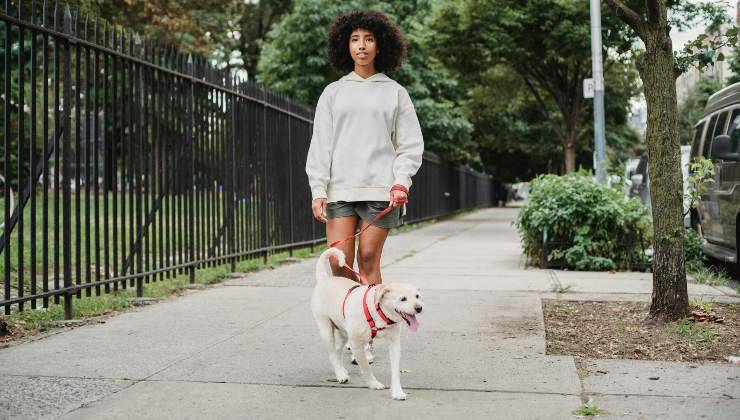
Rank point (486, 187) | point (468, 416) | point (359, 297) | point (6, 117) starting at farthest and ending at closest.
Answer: point (486, 187)
point (6, 117)
point (359, 297)
point (468, 416)

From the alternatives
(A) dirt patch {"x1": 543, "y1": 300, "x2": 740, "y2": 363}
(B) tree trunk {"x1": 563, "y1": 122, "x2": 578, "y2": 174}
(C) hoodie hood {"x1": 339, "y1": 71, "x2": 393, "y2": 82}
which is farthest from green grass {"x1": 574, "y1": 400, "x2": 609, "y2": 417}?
(B) tree trunk {"x1": 563, "y1": 122, "x2": 578, "y2": 174}

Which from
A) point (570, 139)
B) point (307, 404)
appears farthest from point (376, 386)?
point (570, 139)

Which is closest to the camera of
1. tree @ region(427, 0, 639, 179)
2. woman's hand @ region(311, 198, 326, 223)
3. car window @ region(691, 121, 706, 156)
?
woman's hand @ region(311, 198, 326, 223)

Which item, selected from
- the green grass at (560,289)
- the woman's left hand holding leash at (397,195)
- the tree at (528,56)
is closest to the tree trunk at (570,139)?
the tree at (528,56)

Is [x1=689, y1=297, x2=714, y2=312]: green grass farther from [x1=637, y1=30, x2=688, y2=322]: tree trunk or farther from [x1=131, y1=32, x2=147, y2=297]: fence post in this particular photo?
[x1=131, y1=32, x2=147, y2=297]: fence post

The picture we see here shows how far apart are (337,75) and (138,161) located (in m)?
15.8

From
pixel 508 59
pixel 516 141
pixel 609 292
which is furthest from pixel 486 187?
pixel 609 292

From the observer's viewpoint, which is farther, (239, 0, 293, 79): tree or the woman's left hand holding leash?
(239, 0, 293, 79): tree

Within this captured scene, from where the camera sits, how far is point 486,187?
48219mm

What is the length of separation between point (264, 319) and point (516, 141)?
121 feet

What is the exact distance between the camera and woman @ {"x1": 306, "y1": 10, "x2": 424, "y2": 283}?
4430mm

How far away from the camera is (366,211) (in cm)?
448

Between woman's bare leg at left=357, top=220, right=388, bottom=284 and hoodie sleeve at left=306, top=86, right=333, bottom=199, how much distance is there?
0.34m

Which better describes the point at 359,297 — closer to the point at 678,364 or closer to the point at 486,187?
the point at 678,364
